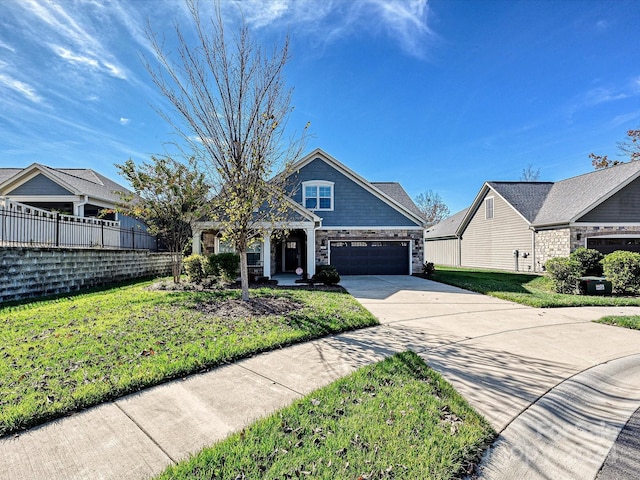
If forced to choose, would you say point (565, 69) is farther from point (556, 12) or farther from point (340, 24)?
point (340, 24)

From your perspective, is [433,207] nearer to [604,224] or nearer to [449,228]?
[449,228]

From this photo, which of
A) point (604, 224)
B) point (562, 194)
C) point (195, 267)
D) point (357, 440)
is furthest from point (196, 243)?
point (562, 194)

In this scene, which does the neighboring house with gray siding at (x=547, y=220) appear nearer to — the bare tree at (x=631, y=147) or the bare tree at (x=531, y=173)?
the bare tree at (x=631, y=147)

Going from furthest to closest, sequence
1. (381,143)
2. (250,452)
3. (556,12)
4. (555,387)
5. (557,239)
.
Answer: (381,143) → (557,239) → (556,12) → (555,387) → (250,452)

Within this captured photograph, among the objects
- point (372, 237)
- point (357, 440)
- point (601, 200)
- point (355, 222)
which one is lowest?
point (357, 440)

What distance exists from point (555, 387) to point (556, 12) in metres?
11.0

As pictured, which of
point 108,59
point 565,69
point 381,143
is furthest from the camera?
point 381,143

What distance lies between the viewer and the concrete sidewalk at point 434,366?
2.33 meters

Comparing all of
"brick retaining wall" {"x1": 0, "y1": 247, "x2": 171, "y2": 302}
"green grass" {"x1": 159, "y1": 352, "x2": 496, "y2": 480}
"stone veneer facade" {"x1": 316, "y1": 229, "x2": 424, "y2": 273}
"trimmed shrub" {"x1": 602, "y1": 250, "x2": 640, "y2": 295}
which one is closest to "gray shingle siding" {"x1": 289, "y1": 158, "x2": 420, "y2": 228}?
"stone veneer facade" {"x1": 316, "y1": 229, "x2": 424, "y2": 273}

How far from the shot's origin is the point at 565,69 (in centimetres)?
1163

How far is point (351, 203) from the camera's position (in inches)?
669

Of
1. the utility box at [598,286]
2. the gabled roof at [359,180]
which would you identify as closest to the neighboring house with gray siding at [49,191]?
the gabled roof at [359,180]

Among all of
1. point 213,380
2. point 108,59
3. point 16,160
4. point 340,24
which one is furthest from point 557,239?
point 16,160

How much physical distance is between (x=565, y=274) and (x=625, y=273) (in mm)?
1800
